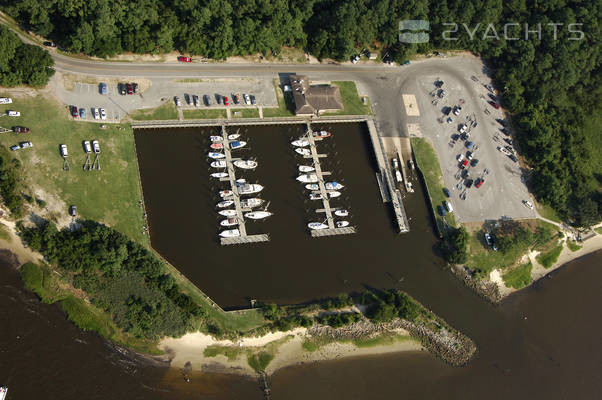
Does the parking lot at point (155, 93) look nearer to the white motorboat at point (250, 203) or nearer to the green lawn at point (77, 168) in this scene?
the green lawn at point (77, 168)

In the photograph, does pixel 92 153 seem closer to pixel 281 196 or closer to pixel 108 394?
pixel 281 196

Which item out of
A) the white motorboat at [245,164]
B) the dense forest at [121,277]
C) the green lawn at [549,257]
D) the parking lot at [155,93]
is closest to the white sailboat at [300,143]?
the parking lot at [155,93]

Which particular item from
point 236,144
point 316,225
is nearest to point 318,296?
point 316,225

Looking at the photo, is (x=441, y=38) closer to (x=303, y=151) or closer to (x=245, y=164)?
(x=303, y=151)

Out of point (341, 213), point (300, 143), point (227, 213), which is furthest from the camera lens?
point (300, 143)

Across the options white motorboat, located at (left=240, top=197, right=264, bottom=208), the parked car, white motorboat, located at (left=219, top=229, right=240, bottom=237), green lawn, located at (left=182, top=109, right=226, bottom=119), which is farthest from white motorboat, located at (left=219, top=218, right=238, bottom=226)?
the parked car

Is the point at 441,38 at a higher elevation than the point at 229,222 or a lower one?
higher

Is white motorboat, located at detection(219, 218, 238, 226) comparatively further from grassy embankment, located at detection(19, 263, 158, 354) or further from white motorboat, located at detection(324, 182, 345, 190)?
grassy embankment, located at detection(19, 263, 158, 354)
